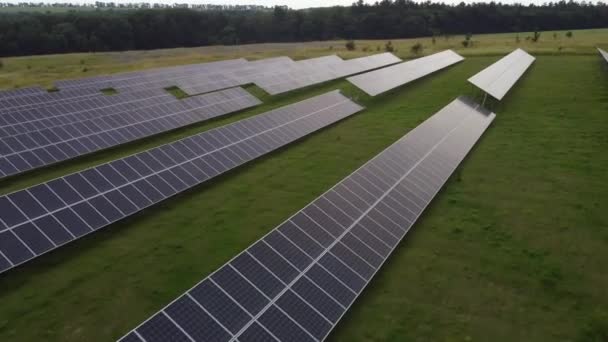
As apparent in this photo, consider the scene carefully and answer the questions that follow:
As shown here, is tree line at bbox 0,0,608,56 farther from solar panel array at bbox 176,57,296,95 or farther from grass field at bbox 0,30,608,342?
grass field at bbox 0,30,608,342

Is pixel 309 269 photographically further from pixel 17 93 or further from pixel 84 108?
pixel 17 93

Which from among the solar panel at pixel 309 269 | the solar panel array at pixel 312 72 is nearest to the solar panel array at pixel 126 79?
the solar panel array at pixel 312 72

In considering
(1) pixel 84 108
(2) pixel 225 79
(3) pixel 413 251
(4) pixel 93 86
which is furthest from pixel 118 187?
(2) pixel 225 79

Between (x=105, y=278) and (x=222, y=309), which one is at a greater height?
(x=222, y=309)

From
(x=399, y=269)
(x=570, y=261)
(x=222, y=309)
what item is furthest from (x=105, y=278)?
(x=570, y=261)

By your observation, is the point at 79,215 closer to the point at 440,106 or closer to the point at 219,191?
the point at 219,191

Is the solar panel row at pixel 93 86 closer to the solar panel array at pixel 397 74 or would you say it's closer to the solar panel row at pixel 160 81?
the solar panel row at pixel 160 81
